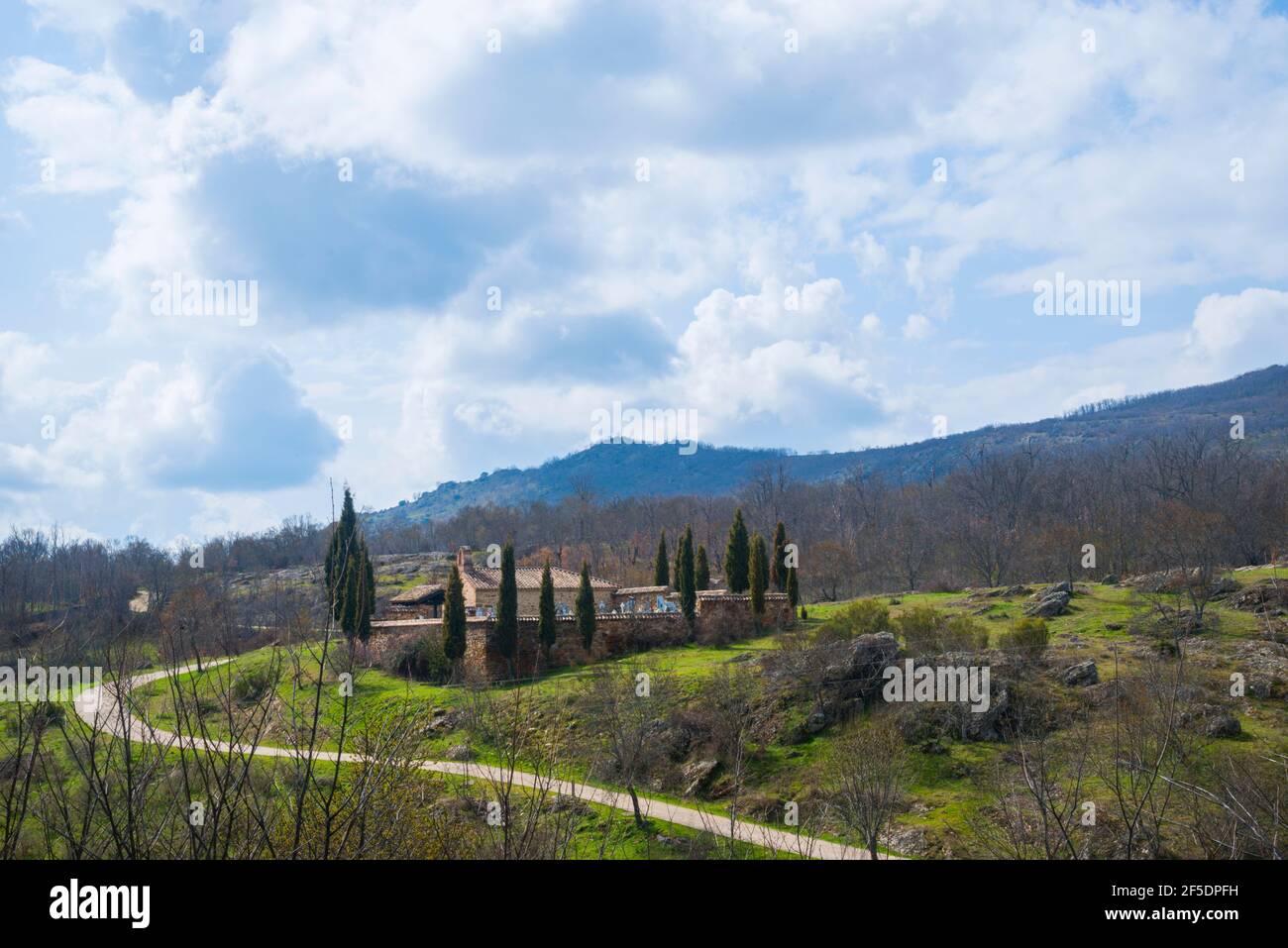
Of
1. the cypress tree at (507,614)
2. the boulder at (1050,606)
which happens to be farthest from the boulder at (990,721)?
the cypress tree at (507,614)

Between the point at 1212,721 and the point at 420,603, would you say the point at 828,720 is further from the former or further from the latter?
the point at 420,603

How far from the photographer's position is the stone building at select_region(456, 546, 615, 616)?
41969 mm

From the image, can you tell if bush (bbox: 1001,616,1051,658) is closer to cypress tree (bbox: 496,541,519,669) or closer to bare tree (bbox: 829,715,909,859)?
bare tree (bbox: 829,715,909,859)

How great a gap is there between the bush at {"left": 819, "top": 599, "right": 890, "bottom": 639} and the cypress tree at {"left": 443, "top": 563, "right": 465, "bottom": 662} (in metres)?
14.1

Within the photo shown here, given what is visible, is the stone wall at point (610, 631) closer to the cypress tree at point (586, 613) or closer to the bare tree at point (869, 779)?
the cypress tree at point (586, 613)

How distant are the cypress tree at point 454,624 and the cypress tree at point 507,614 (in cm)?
150

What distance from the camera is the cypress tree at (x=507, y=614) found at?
34969 millimetres

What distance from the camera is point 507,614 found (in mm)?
35000

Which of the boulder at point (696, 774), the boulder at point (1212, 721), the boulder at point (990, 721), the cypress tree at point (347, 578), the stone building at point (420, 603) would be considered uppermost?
the cypress tree at point (347, 578)

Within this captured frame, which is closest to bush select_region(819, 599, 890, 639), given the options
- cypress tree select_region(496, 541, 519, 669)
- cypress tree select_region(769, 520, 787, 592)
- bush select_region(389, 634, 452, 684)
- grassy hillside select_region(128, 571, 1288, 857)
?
grassy hillside select_region(128, 571, 1288, 857)

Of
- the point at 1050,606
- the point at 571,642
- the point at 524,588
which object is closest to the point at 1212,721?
the point at 1050,606

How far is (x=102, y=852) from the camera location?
17.7ft

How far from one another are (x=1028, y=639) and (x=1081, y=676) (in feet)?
9.28
